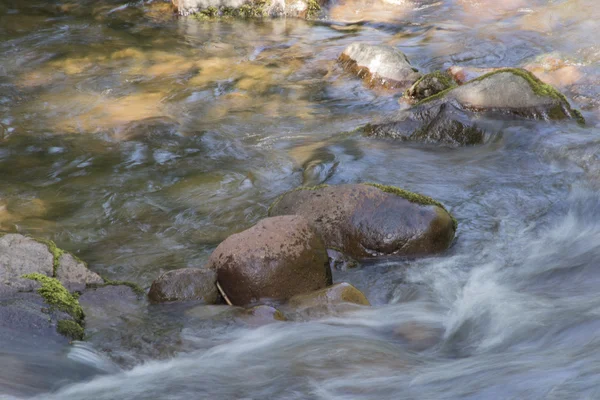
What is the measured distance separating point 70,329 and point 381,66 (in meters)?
6.90

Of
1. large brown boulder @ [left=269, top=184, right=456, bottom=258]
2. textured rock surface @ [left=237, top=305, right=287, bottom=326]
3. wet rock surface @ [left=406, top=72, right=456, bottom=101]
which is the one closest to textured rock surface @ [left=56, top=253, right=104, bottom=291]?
textured rock surface @ [left=237, top=305, right=287, bottom=326]

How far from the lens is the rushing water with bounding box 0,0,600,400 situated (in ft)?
Result: 12.1

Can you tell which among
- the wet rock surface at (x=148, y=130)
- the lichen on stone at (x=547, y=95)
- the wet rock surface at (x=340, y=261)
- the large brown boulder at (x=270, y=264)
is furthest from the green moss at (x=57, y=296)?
the lichen on stone at (x=547, y=95)

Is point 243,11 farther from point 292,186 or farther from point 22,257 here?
point 22,257

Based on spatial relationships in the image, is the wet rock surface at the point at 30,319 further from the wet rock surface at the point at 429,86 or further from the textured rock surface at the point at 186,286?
the wet rock surface at the point at 429,86

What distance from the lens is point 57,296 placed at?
411cm

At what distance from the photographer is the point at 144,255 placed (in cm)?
541

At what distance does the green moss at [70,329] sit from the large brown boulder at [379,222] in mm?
1960

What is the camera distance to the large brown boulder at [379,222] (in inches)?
205

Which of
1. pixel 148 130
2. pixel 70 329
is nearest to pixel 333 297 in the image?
pixel 70 329

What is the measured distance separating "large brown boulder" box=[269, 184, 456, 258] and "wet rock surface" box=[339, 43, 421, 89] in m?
4.48

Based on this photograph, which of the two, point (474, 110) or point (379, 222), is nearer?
point (379, 222)

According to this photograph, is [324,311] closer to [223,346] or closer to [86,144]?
[223,346]

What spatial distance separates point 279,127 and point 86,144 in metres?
2.21
